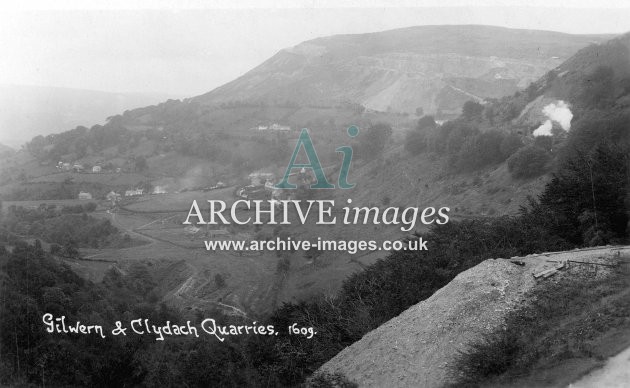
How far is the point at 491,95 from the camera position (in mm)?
98062

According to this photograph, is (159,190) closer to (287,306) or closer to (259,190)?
(259,190)

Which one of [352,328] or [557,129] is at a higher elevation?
[557,129]

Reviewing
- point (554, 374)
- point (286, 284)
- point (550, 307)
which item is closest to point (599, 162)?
point (550, 307)

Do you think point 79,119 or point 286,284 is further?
point 79,119

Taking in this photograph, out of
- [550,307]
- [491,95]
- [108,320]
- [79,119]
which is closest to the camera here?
[550,307]

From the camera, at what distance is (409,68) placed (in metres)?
120

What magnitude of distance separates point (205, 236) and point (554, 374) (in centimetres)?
3200

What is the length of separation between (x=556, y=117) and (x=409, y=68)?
83.4 meters

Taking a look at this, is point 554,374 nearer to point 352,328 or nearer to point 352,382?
point 352,382

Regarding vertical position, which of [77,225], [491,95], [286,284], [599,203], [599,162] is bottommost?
[286,284]

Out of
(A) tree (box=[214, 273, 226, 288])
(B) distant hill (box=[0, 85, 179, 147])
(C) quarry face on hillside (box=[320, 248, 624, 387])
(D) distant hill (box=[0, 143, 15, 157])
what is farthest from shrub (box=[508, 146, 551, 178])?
(D) distant hill (box=[0, 143, 15, 157])

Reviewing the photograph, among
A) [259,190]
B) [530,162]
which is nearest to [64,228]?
[259,190]

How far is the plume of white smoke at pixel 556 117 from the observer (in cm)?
3862

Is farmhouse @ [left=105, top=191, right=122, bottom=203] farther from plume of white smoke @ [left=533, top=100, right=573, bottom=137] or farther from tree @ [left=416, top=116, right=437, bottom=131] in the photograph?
plume of white smoke @ [left=533, top=100, right=573, bottom=137]
